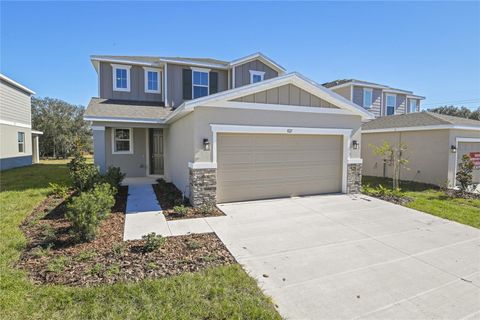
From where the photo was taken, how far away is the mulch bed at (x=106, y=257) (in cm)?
377

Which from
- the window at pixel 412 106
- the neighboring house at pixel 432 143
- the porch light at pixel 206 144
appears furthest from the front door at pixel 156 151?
the window at pixel 412 106

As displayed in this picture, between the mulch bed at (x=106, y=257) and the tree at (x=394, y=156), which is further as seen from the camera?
the tree at (x=394, y=156)

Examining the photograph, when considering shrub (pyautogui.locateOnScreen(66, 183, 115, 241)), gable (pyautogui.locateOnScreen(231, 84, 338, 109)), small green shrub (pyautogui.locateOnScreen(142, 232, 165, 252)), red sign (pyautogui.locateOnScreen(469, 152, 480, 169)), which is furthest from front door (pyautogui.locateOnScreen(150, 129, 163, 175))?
red sign (pyautogui.locateOnScreen(469, 152, 480, 169))

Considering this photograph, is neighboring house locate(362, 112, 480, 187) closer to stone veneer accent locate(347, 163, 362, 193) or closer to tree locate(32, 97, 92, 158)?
stone veneer accent locate(347, 163, 362, 193)

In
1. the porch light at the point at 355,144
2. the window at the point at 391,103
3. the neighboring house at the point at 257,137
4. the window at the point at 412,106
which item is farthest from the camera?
the window at the point at 412,106

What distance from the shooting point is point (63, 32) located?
1005 cm

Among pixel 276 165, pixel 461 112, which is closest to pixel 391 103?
pixel 276 165

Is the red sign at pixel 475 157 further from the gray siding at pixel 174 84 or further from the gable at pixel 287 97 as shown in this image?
the gray siding at pixel 174 84

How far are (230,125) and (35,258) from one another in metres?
5.49

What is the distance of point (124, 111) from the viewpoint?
11367 millimetres

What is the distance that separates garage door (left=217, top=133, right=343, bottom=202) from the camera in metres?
8.25

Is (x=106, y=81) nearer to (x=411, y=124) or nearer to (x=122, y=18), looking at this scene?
(x=122, y=18)

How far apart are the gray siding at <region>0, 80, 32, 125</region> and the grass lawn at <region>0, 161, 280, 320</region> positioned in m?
17.1

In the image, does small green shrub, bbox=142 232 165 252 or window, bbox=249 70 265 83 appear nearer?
small green shrub, bbox=142 232 165 252
